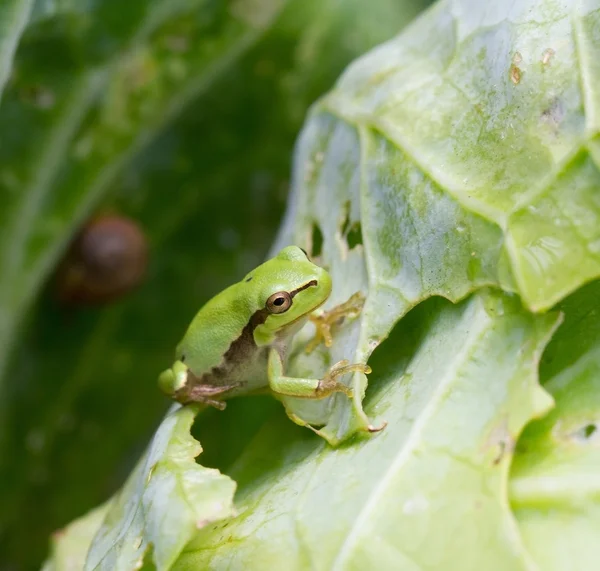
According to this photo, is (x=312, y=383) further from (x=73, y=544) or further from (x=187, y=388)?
(x=73, y=544)

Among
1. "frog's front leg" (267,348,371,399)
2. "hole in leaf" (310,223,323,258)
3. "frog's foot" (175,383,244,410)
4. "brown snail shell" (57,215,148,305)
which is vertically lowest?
"frog's front leg" (267,348,371,399)

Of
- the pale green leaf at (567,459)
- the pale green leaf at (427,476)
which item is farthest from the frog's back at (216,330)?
the pale green leaf at (567,459)

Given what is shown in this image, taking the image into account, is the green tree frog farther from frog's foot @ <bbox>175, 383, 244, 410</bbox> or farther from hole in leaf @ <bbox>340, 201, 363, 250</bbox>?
hole in leaf @ <bbox>340, 201, 363, 250</bbox>

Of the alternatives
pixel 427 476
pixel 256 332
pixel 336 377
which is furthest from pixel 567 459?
pixel 256 332

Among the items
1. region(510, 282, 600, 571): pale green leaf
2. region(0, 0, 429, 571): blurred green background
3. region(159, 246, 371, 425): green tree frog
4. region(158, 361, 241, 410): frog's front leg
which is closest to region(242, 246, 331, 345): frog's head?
region(159, 246, 371, 425): green tree frog

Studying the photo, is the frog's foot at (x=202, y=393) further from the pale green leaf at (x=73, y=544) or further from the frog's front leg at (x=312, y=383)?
the pale green leaf at (x=73, y=544)

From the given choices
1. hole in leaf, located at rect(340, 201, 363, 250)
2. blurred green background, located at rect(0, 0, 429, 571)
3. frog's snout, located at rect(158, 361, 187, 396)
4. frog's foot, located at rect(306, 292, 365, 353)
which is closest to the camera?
frog's foot, located at rect(306, 292, 365, 353)
